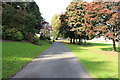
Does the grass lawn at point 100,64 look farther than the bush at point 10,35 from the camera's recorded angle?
No

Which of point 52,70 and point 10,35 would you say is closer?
point 52,70

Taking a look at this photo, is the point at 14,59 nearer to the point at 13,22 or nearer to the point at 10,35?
the point at 10,35

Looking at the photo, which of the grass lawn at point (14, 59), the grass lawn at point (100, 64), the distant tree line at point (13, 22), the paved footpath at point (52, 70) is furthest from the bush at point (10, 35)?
the paved footpath at point (52, 70)

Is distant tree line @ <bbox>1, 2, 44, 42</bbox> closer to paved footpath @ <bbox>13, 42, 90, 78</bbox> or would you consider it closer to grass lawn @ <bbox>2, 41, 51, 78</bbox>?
grass lawn @ <bbox>2, 41, 51, 78</bbox>

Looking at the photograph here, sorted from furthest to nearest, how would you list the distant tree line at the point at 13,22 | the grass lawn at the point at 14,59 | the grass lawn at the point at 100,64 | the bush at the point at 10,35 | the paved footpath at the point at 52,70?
the bush at the point at 10,35, the distant tree line at the point at 13,22, the grass lawn at the point at 14,59, the grass lawn at the point at 100,64, the paved footpath at the point at 52,70

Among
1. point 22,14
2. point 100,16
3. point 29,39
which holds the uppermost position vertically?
point 22,14

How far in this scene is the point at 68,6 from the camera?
1217 inches

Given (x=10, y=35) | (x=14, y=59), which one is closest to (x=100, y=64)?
(x=14, y=59)

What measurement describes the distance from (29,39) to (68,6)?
15.6 metres

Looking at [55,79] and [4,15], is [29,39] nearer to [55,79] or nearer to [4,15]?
[4,15]

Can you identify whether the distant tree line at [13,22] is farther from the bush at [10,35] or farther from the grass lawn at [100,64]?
the grass lawn at [100,64]

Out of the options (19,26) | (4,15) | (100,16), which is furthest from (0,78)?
(19,26)

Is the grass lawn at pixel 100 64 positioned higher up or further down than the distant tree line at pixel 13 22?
further down

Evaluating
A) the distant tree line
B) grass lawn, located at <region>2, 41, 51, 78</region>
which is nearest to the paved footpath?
grass lawn, located at <region>2, 41, 51, 78</region>
